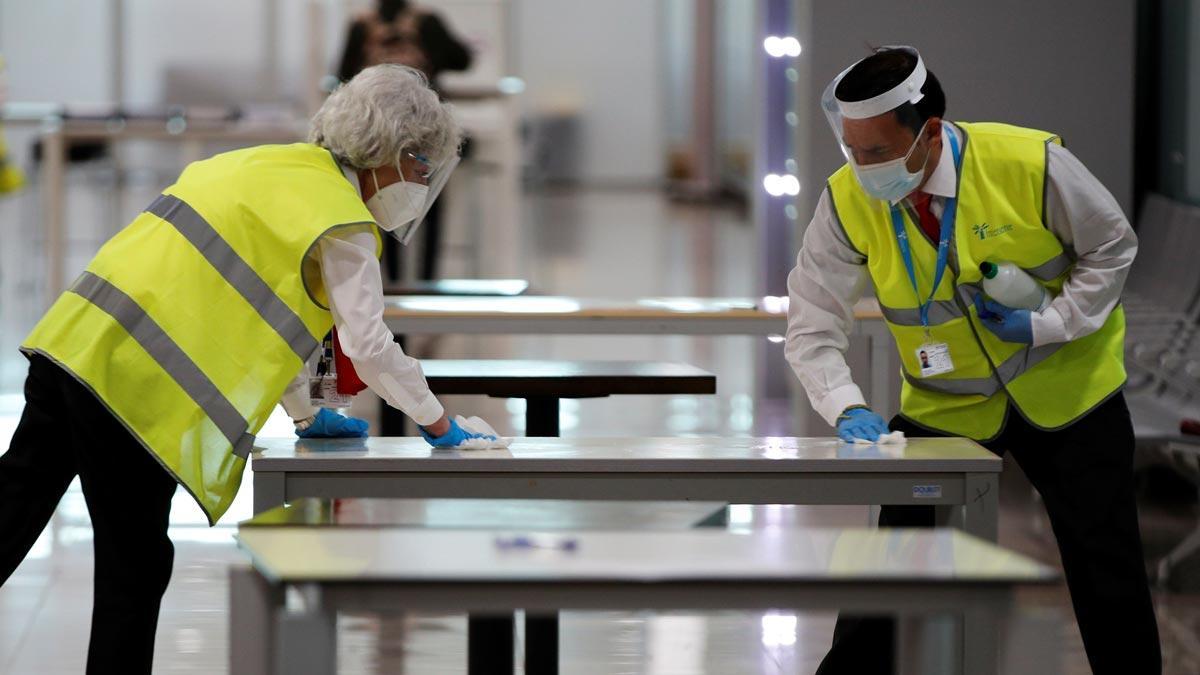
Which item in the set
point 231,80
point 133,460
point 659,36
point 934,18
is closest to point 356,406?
point 934,18

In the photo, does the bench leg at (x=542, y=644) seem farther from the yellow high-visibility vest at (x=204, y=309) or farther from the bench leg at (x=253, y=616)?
the bench leg at (x=253, y=616)

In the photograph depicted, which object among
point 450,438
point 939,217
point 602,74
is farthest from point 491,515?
point 602,74

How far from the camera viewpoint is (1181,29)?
6043mm

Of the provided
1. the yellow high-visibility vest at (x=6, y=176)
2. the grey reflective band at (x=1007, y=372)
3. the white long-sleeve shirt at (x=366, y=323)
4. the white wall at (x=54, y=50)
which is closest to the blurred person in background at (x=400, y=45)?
the yellow high-visibility vest at (x=6, y=176)

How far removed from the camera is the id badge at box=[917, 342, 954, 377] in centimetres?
312

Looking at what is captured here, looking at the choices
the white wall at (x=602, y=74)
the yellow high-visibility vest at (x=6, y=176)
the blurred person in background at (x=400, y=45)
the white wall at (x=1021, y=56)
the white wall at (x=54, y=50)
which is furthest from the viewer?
the white wall at (x=602, y=74)

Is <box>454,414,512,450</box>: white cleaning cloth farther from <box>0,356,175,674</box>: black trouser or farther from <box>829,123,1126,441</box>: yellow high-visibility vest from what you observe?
<box>829,123,1126,441</box>: yellow high-visibility vest

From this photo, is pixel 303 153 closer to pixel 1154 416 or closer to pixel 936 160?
pixel 936 160

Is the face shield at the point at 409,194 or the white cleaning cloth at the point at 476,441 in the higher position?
the face shield at the point at 409,194

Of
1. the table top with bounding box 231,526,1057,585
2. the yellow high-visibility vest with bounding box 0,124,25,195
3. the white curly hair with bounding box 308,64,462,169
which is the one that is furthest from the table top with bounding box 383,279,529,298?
the yellow high-visibility vest with bounding box 0,124,25,195

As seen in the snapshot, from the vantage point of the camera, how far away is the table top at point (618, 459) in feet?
8.71

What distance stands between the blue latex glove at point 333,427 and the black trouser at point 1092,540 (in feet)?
3.14

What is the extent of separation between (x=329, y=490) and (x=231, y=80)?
598 inches

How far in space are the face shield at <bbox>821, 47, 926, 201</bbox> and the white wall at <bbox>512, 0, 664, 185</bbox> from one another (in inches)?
714
